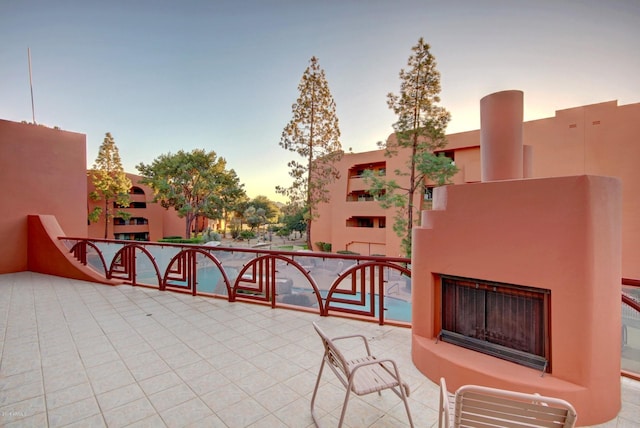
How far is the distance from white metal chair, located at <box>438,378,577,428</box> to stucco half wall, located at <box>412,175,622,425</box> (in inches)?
39.5

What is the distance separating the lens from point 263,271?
14.9 ft

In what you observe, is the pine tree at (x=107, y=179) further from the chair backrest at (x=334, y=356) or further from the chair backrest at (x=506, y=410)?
the chair backrest at (x=506, y=410)

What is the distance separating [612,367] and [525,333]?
526 millimetres

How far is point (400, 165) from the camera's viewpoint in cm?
1595

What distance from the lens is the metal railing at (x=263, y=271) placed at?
12.4 ft

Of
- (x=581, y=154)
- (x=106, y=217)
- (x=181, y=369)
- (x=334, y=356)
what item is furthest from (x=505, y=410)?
(x=106, y=217)

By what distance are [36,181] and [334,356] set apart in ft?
31.6

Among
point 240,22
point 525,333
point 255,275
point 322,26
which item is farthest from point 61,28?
point 525,333

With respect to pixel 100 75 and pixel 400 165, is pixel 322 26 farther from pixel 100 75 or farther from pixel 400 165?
pixel 400 165

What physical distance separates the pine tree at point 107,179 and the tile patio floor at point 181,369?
19574mm

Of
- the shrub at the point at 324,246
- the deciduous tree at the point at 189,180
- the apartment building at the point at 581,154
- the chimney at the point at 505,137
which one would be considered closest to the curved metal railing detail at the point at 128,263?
the chimney at the point at 505,137

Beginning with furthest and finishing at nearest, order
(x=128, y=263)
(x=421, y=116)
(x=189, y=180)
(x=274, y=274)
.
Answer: (x=189, y=180), (x=421, y=116), (x=128, y=263), (x=274, y=274)

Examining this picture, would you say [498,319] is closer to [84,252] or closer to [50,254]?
[84,252]

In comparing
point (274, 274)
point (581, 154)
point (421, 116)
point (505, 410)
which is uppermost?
point (421, 116)
